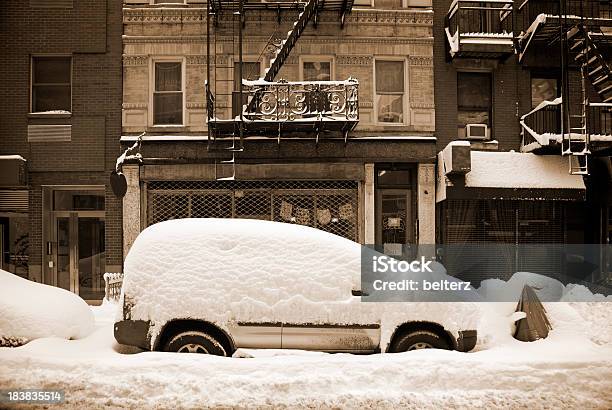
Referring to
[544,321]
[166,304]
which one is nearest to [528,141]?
[544,321]

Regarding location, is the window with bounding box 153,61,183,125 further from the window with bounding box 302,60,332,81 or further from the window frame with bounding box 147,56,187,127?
the window with bounding box 302,60,332,81

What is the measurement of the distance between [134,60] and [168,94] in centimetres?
91

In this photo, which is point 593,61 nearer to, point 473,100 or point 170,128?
point 473,100

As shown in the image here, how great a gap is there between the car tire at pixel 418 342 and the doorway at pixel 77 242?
4.37 metres

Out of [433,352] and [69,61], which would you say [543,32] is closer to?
[433,352]

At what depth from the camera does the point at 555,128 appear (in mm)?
10141

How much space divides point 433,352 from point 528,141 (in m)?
5.92

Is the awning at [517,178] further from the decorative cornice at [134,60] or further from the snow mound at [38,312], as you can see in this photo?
the snow mound at [38,312]

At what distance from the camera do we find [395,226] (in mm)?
10203

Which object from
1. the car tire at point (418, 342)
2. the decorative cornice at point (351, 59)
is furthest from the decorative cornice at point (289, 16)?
the car tire at point (418, 342)

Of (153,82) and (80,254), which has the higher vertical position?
(153,82)

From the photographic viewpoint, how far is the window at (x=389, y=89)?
10.6 metres

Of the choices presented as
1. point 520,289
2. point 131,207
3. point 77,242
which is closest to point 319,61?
point 131,207

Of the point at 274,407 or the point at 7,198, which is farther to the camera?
the point at 7,198
